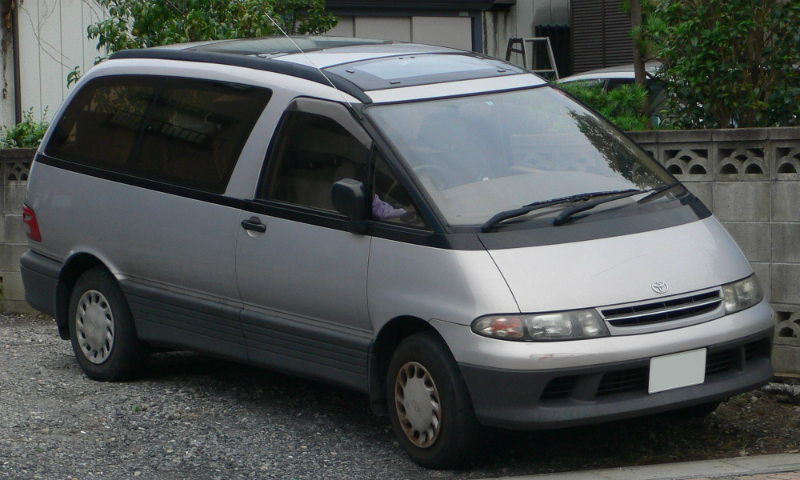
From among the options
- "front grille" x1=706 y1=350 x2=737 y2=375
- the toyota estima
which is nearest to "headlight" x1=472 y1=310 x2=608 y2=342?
the toyota estima

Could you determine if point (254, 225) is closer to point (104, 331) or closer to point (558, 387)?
point (104, 331)

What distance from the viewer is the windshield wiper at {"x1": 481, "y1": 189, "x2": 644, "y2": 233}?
495 cm

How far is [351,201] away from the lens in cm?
519

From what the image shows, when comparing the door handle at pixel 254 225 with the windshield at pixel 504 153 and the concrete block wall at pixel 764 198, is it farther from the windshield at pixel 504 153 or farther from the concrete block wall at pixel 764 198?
the concrete block wall at pixel 764 198

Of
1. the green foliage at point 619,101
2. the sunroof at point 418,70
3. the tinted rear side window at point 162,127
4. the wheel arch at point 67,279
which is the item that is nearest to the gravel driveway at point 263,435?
the wheel arch at point 67,279

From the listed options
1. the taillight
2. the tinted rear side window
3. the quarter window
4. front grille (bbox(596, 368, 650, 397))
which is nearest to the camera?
front grille (bbox(596, 368, 650, 397))

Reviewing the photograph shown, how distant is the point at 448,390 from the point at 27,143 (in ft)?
22.2

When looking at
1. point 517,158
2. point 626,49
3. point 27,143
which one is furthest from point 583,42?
point 517,158

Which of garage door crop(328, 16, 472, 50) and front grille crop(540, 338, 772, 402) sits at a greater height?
garage door crop(328, 16, 472, 50)

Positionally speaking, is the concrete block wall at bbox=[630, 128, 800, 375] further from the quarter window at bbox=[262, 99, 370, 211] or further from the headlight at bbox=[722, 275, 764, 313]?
the quarter window at bbox=[262, 99, 370, 211]

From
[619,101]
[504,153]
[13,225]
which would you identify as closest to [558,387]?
[504,153]

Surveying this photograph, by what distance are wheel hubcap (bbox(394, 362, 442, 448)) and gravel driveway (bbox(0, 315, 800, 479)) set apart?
0.19m

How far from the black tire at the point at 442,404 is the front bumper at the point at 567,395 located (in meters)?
0.09

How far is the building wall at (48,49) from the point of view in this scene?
1278cm
